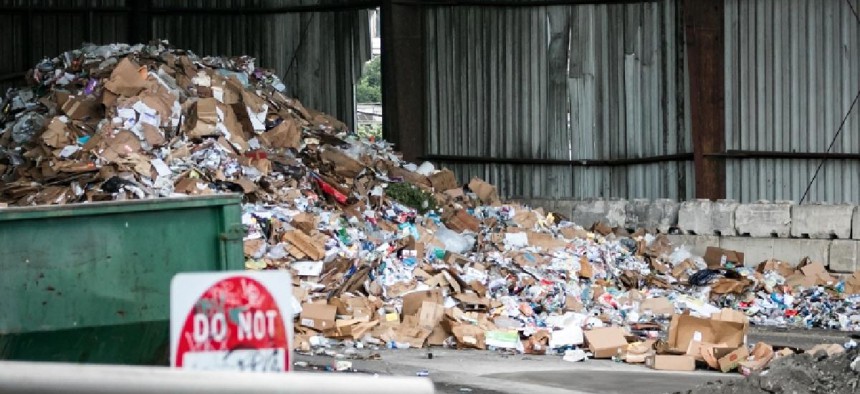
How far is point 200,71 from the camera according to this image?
18.9 meters

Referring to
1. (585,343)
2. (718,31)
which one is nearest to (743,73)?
(718,31)

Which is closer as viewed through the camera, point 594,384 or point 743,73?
point 594,384

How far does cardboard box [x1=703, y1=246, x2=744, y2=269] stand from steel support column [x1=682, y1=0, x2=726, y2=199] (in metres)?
1.12

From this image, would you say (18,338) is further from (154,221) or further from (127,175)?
(127,175)

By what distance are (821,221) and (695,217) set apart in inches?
68.4

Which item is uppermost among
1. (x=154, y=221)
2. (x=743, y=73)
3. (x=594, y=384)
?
(x=743, y=73)

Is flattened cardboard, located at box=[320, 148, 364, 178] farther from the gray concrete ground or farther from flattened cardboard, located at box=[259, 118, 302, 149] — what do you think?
the gray concrete ground

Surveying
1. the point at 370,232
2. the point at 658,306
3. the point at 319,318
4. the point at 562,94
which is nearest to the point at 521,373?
the point at 319,318

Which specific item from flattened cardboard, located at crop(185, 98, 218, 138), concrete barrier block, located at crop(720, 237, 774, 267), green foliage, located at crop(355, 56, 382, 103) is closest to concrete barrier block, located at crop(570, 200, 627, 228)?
concrete barrier block, located at crop(720, 237, 774, 267)

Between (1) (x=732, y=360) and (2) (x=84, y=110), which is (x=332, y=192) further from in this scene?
(1) (x=732, y=360)

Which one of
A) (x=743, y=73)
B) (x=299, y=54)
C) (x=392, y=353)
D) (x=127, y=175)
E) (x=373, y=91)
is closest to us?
(x=392, y=353)

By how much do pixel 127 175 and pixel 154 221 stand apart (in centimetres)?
924

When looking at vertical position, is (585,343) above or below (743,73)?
below

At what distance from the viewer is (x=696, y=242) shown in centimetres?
1786
